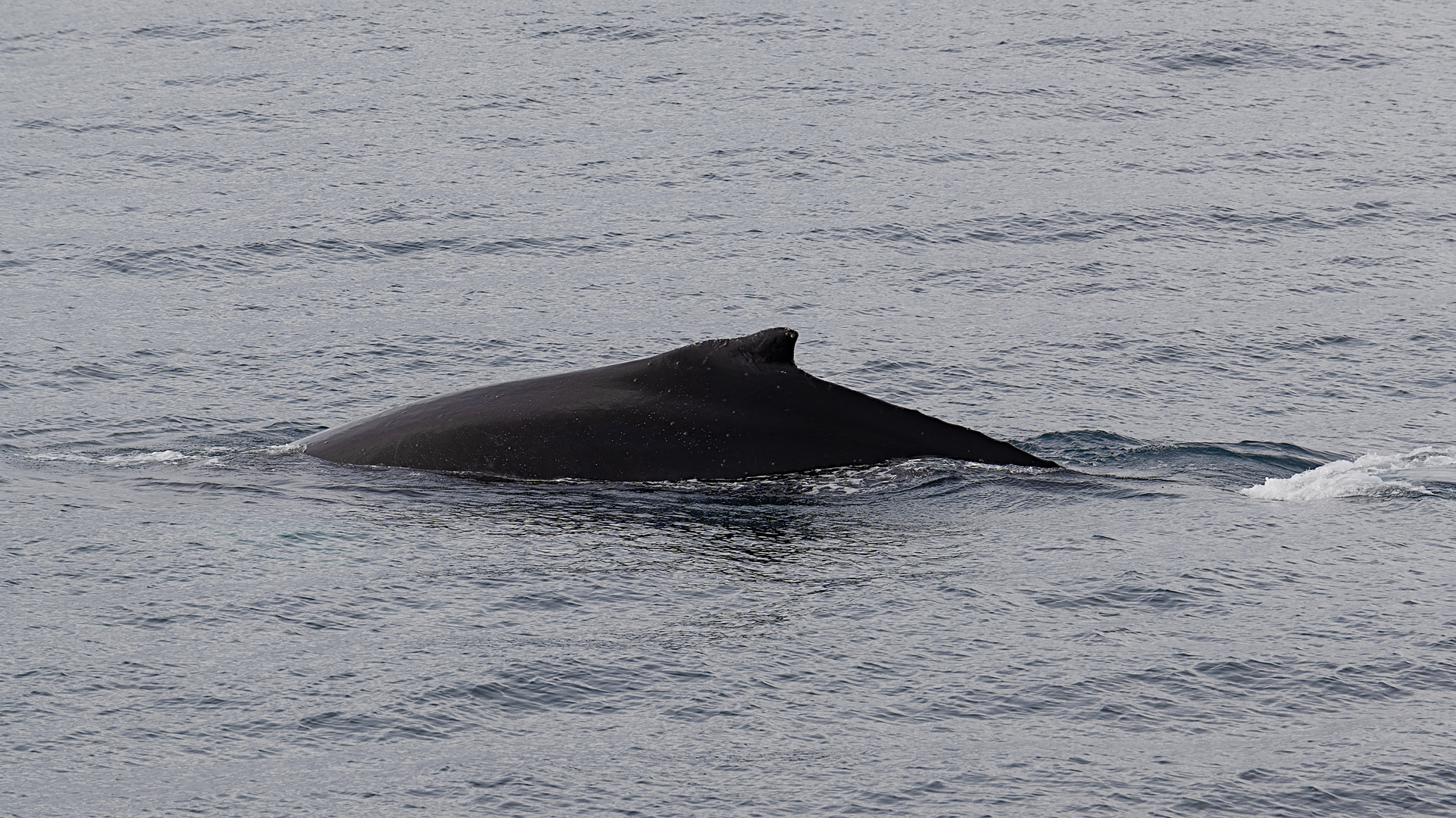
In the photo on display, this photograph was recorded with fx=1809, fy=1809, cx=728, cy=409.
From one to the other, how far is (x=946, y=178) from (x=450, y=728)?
15122mm

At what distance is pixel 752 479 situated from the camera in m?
10.1

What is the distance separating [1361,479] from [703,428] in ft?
13.3

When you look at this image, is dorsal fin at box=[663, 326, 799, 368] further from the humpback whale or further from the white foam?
the white foam

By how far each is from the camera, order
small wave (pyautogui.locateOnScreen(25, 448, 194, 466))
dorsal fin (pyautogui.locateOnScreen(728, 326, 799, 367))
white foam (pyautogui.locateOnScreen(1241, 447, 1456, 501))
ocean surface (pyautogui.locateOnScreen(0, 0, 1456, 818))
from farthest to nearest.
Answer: small wave (pyautogui.locateOnScreen(25, 448, 194, 466)), white foam (pyautogui.locateOnScreen(1241, 447, 1456, 501)), dorsal fin (pyautogui.locateOnScreen(728, 326, 799, 367)), ocean surface (pyautogui.locateOnScreen(0, 0, 1456, 818))

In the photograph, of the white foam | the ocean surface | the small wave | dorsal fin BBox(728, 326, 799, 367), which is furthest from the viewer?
the small wave

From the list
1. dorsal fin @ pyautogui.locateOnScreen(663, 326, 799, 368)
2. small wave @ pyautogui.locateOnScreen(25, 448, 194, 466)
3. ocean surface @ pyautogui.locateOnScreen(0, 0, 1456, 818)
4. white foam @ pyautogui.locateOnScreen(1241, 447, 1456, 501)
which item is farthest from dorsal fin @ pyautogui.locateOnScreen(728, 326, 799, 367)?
small wave @ pyautogui.locateOnScreen(25, 448, 194, 466)

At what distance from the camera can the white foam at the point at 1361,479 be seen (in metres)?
10.7

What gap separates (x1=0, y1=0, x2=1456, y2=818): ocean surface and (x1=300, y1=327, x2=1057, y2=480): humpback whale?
0.56ft

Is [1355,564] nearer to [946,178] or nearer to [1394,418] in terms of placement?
[1394,418]

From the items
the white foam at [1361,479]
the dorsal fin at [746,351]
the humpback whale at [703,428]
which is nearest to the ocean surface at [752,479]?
the white foam at [1361,479]

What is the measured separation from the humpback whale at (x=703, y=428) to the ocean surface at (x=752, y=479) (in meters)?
0.17

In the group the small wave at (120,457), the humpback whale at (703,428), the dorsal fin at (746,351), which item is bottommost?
the small wave at (120,457)

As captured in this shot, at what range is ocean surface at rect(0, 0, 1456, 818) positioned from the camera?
723 centimetres

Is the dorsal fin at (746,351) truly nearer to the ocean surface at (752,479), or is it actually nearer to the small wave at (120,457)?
the ocean surface at (752,479)
